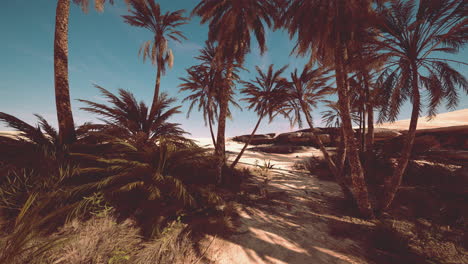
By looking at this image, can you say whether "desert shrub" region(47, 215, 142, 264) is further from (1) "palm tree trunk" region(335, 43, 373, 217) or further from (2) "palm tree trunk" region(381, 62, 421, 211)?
(2) "palm tree trunk" region(381, 62, 421, 211)

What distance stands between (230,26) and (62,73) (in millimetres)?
5702

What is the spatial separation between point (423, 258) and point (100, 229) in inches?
217

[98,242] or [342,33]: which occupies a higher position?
[342,33]

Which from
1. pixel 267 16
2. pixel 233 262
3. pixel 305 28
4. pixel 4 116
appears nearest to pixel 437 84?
pixel 305 28

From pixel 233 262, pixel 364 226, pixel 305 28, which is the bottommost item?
pixel 364 226

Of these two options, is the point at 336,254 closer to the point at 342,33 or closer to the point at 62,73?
the point at 342,33

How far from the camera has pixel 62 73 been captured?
11.9 feet

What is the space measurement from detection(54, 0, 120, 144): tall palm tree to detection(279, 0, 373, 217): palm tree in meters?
6.71

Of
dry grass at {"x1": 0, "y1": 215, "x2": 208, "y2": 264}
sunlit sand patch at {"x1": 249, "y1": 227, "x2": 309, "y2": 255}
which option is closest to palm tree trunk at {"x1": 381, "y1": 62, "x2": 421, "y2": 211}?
sunlit sand patch at {"x1": 249, "y1": 227, "x2": 309, "y2": 255}

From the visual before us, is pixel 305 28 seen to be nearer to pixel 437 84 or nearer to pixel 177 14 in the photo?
pixel 437 84

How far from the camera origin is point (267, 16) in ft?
23.9

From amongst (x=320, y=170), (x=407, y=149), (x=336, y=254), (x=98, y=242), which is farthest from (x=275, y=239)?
(x=320, y=170)

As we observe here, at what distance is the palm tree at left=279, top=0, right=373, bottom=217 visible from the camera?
4340mm

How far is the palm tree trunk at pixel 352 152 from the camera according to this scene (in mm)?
4223
